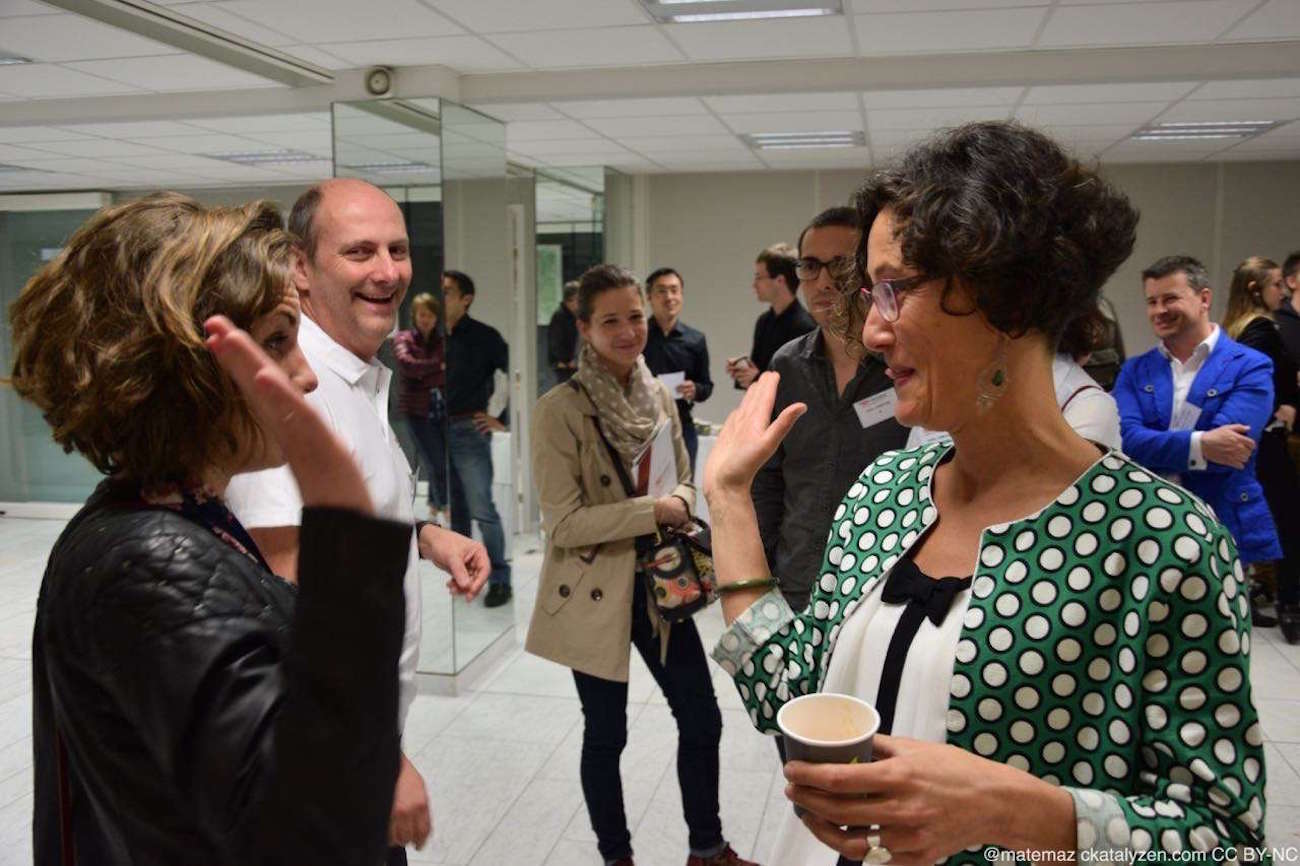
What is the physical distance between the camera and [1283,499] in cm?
493

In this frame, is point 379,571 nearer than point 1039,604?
Yes

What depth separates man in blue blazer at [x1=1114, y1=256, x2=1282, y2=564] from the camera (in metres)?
4.24

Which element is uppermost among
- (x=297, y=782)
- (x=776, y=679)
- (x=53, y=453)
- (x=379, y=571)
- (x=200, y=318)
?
(x=200, y=318)

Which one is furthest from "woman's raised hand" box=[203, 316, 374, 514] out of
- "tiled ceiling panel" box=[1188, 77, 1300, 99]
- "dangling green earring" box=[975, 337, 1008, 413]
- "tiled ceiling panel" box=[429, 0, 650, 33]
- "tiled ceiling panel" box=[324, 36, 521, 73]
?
"tiled ceiling panel" box=[1188, 77, 1300, 99]

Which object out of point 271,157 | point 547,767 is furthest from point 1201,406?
point 271,157

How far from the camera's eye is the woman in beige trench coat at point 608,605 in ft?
8.51

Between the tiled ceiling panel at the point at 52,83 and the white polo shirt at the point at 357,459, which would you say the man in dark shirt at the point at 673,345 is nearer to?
the tiled ceiling panel at the point at 52,83

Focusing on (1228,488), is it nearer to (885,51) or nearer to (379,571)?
(885,51)

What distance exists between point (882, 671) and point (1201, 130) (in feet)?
23.3

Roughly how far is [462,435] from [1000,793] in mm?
4939

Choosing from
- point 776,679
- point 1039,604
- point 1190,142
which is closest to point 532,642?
point 776,679

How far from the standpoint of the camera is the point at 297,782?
757mm

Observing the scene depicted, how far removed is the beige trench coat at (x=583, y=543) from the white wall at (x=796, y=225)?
6.16 meters

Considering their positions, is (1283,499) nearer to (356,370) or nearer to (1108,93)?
(1108,93)
